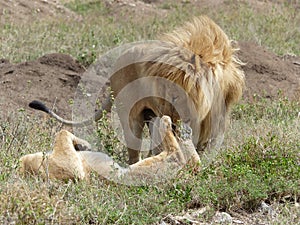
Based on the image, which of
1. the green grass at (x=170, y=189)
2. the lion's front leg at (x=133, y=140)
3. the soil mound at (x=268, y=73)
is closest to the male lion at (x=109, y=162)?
the green grass at (x=170, y=189)

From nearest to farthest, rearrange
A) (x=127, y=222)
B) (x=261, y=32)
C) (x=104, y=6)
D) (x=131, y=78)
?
(x=127, y=222) < (x=131, y=78) < (x=261, y=32) < (x=104, y=6)

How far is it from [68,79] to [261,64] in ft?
10.8

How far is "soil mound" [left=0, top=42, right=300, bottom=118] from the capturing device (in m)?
10.0

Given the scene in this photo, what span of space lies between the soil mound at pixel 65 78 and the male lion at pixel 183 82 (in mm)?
3271

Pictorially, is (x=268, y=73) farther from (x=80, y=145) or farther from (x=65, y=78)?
(x=80, y=145)

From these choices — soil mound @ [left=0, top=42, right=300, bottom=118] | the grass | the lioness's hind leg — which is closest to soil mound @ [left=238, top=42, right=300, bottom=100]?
soil mound @ [left=0, top=42, right=300, bottom=118]

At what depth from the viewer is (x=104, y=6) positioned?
2003 cm

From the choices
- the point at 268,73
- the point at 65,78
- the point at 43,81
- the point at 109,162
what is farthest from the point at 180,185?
the point at 268,73

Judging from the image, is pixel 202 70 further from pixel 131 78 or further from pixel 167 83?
pixel 131 78

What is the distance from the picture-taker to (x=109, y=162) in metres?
5.77

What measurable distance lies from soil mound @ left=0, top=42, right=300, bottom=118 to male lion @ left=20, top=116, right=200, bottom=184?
3738 millimetres

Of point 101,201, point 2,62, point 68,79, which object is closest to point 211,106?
point 101,201

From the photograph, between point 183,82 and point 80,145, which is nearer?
point 183,82

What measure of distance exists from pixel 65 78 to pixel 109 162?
5.41m
